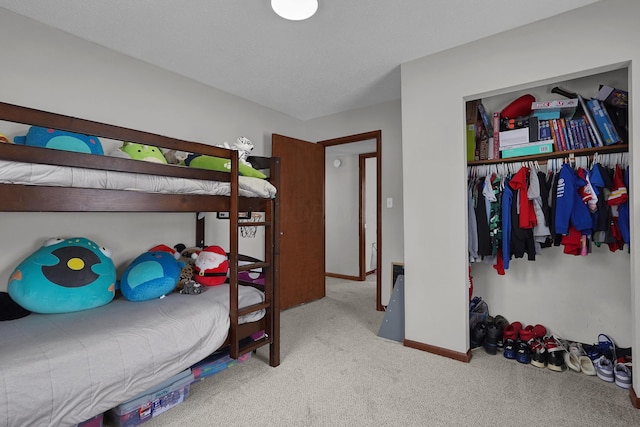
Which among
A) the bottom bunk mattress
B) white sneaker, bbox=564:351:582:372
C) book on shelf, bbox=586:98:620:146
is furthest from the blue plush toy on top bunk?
white sneaker, bbox=564:351:582:372

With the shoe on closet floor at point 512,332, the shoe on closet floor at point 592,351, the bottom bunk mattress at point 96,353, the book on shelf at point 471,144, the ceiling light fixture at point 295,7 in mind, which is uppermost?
the ceiling light fixture at point 295,7

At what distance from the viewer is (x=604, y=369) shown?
202 centimetres

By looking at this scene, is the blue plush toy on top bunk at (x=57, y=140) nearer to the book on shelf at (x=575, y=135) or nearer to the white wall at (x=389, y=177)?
the white wall at (x=389, y=177)

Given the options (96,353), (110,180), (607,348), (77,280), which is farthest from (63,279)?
(607,348)

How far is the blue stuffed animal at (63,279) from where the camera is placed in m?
1.64

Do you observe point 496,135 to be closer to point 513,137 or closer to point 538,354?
point 513,137

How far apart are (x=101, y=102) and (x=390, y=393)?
9.37 feet

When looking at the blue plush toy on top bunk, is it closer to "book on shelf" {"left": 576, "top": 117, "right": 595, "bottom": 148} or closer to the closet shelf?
the closet shelf

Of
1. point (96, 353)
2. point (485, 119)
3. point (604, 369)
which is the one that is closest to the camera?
point (96, 353)

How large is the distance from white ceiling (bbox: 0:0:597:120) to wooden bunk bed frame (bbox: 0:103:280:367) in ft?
2.84

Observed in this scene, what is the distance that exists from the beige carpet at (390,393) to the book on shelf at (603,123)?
5.16 ft

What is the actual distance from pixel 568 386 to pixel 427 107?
208 cm

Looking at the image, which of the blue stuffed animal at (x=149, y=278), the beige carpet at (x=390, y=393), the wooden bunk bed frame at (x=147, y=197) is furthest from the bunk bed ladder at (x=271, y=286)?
the blue stuffed animal at (x=149, y=278)

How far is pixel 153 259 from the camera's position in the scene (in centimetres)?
208
